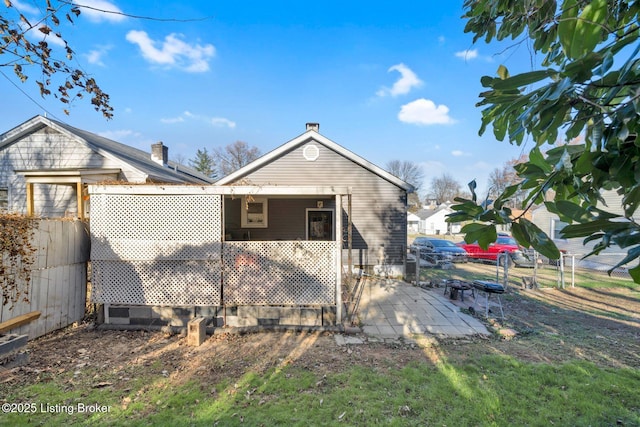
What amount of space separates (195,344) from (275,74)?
38.8 ft

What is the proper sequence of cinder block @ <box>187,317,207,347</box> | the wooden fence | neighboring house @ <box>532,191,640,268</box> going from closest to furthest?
the wooden fence → cinder block @ <box>187,317,207,347</box> → neighboring house @ <box>532,191,640,268</box>

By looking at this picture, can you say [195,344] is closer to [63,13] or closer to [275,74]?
[63,13]

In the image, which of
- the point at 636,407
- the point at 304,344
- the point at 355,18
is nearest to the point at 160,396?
the point at 304,344

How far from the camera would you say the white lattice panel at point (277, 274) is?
5.32 meters

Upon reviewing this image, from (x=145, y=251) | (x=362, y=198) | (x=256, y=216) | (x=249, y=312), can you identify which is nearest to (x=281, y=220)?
(x=256, y=216)

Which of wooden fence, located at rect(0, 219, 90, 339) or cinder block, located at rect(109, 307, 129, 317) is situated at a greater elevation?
wooden fence, located at rect(0, 219, 90, 339)

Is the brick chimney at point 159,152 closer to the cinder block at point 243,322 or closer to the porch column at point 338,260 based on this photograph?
the cinder block at point 243,322

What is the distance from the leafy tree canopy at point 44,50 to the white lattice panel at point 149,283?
2.95 meters

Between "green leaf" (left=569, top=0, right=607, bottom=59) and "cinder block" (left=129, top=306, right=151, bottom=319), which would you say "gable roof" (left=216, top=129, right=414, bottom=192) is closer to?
"cinder block" (left=129, top=306, right=151, bottom=319)

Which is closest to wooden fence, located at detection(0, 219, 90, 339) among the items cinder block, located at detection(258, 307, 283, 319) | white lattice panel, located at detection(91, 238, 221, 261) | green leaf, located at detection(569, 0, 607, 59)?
white lattice panel, located at detection(91, 238, 221, 261)

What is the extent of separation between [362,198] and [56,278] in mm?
8525

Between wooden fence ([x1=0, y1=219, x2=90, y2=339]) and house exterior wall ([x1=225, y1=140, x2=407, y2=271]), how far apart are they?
5.76 m

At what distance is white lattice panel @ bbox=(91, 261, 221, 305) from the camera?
17.3ft

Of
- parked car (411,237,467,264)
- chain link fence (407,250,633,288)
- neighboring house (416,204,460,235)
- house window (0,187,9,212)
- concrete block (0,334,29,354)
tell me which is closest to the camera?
concrete block (0,334,29,354)
